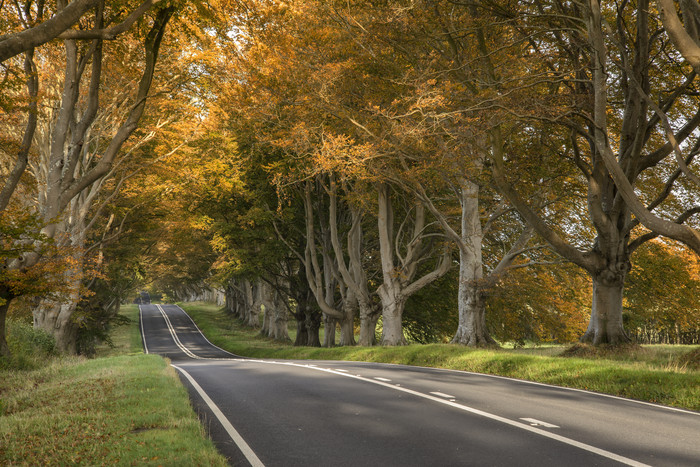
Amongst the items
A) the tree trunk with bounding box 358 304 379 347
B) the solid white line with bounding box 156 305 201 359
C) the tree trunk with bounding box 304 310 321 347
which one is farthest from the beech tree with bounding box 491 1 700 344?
the solid white line with bounding box 156 305 201 359

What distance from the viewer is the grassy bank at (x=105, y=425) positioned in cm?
526

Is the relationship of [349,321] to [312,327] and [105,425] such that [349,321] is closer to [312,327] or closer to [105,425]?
[312,327]

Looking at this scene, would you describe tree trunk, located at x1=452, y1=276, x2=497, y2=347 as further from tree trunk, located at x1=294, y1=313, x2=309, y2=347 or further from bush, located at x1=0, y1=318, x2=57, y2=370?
tree trunk, located at x1=294, y1=313, x2=309, y2=347

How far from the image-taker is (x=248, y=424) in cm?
705

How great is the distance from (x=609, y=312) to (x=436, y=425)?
9451mm

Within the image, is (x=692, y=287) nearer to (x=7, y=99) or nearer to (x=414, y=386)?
(x=414, y=386)

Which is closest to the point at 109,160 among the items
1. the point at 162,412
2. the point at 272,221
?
the point at 162,412

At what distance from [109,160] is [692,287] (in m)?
20.9

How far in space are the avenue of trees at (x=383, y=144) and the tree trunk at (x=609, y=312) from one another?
1.6 inches

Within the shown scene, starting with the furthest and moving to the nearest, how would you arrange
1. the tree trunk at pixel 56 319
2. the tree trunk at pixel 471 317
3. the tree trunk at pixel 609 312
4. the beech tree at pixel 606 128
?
the tree trunk at pixel 56 319 < the tree trunk at pixel 471 317 < the tree trunk at pixel 609 312 < the beech tree at pixel 606 128

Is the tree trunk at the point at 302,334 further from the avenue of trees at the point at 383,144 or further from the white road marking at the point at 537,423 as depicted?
the white road marking at the point at 537,423

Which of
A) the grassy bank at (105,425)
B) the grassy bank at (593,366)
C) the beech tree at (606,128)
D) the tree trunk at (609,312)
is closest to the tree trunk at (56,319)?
the grassy bank at (593,366)

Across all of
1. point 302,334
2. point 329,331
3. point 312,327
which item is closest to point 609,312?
point 329,331

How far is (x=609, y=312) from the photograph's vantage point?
46.5 feet
